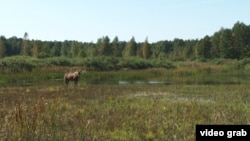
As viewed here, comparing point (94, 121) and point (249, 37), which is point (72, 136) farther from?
point (249, 37)

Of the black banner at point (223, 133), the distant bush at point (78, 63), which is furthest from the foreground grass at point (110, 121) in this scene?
the distant bush at point (78, 63)

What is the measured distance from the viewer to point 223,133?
707 centimetres

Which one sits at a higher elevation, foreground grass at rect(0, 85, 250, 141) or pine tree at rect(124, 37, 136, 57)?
pine tree at rect(124, 37, 136, 57)

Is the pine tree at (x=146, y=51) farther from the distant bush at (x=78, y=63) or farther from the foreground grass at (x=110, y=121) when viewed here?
the foreground grass at (x=110, y=121)

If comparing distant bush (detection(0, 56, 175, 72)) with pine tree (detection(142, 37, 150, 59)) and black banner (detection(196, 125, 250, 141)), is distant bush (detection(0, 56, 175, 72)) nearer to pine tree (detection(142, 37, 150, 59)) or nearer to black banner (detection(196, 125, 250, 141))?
pine tree (detection(142, 37, 150, 59))

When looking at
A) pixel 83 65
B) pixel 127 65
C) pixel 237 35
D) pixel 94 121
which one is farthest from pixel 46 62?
pixel 237 35

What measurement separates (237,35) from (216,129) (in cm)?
11645

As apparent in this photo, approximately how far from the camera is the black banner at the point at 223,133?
6.99 meters

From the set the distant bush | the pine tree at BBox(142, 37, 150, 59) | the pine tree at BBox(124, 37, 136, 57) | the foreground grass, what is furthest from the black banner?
the pine tree at BBox(124, 37, 136, 57)

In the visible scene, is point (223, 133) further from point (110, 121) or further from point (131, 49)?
point (131, 49)

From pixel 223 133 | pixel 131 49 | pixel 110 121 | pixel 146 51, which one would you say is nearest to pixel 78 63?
pixel 146 51

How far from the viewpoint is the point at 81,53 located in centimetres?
10931

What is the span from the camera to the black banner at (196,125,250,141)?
6988mm

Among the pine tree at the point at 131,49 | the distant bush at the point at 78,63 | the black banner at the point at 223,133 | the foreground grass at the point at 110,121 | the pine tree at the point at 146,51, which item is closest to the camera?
the black banner at the point at 223,133
